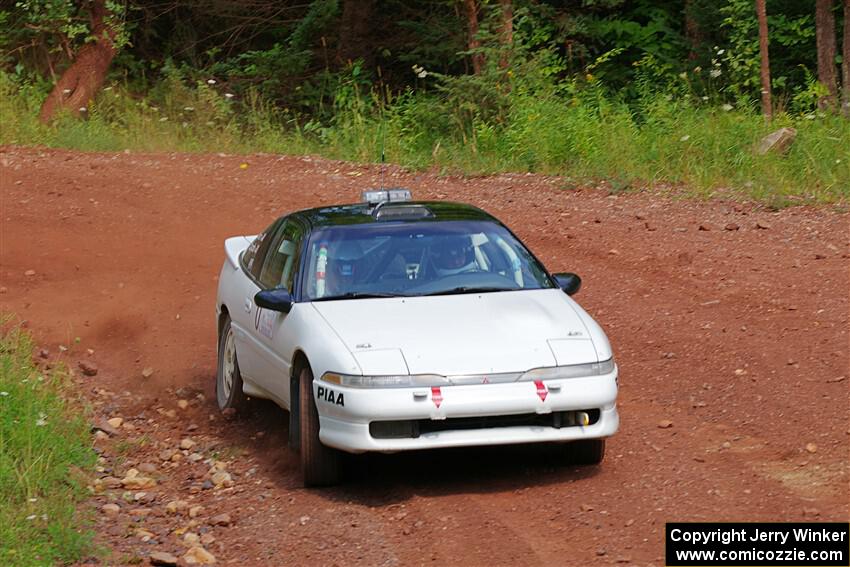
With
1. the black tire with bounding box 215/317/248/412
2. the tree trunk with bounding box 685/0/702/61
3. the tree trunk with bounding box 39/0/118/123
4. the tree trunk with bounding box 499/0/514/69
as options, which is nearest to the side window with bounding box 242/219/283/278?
the black tire with bounding box 215/317/248/412

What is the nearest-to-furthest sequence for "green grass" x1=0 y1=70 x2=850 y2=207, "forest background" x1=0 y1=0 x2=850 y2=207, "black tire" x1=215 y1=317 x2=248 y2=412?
"black tire" x1=215 y1=317 x2=248 y2=412, "green grass" x1=0 y1=70 x2=850 y2=207, "forest background" x1=0 y1=0 x2=850 y2=207

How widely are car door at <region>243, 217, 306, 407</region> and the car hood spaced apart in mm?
348

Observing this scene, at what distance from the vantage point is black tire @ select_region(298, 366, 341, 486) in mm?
7492

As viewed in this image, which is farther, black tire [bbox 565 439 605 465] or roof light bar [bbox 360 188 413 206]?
roof light bar [bbox 360 188 413 206]

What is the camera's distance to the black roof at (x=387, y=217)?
28.5 feet

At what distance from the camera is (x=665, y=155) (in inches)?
625

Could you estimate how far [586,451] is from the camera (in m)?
7.63

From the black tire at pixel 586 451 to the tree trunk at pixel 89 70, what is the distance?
14.5 metres

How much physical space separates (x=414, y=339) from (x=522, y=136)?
9841mm

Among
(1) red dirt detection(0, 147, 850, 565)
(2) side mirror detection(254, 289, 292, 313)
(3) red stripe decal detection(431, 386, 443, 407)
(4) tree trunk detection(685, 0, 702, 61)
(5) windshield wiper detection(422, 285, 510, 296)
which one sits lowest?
(1) red dirt detection(0, 147, 850, 565)

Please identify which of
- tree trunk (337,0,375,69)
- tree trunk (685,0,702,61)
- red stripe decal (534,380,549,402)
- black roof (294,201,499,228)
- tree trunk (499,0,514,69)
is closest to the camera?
red stripe decal (534,380,549,402)

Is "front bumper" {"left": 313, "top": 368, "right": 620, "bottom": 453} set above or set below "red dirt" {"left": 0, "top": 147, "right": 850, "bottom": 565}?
above

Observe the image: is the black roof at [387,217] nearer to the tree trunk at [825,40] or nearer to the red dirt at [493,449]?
the red dirt at [493,449]

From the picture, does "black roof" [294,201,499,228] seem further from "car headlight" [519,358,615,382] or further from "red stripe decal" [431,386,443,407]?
"red stripe decal" [431,386,443,407]
